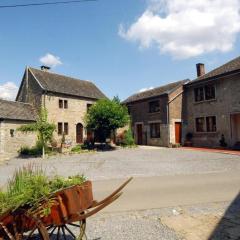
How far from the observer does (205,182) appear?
1098cm

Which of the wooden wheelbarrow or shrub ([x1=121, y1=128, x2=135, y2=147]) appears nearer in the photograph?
the wooden wheelbarrow

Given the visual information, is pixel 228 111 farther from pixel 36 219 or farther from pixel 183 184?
pixel 36 219

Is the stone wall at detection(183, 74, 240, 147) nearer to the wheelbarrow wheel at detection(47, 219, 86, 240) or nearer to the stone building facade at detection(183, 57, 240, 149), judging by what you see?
the stone building facade at detection(183, 57, 240, 149)

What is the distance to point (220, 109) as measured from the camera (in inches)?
1007

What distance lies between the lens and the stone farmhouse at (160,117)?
94.5 feet

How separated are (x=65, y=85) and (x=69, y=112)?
3.43m

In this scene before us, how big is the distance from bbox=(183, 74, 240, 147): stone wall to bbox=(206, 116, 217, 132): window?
389 mm

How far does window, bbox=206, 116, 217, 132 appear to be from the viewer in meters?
26.4

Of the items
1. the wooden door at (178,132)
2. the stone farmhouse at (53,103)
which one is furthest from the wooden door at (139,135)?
the stone farmhouse at (53,103)

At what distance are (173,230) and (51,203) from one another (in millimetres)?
2855

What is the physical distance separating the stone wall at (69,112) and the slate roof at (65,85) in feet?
2.21

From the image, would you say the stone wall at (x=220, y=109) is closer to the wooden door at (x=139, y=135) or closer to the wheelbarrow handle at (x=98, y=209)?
the wooden door at (x=139, y=135)

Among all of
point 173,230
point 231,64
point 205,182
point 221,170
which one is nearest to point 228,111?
point 231,64

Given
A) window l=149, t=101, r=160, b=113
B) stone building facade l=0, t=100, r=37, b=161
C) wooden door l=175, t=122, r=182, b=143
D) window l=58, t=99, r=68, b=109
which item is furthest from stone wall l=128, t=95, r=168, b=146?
stone building facade l=0, t=100, r=37, b=161
